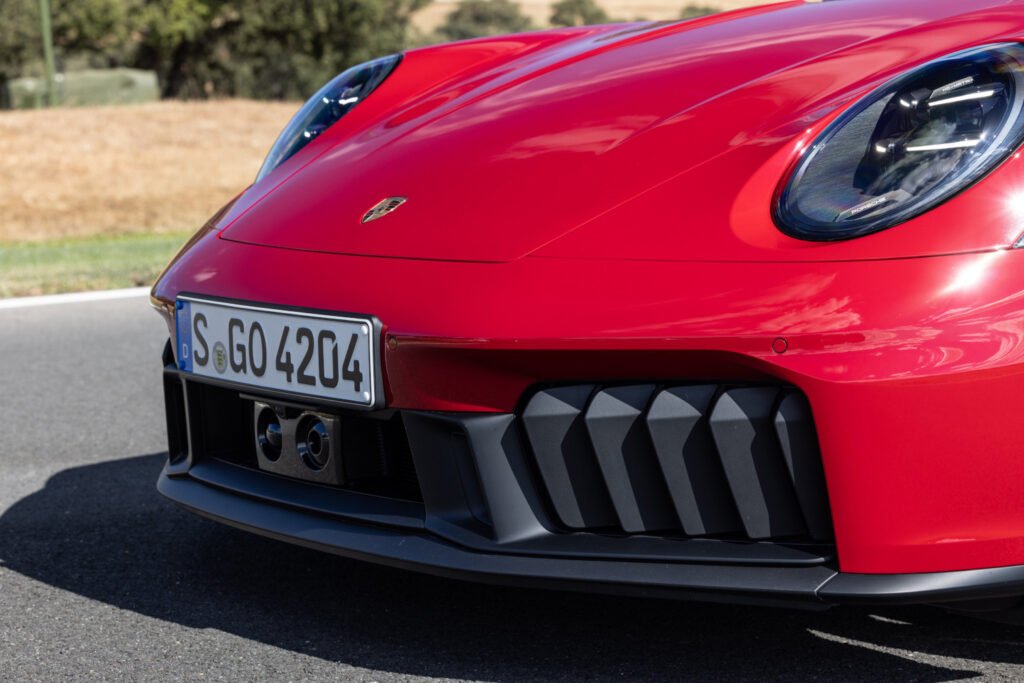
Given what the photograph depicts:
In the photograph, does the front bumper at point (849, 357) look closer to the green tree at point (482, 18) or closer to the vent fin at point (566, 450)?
the vent fin at point (566, 450)

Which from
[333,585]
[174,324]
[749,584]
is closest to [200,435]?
[174,324]

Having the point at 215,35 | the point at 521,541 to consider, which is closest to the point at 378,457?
the point at 521,541

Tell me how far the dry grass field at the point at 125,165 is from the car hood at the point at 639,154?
1200 centimetres

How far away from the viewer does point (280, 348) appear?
2.23 meters

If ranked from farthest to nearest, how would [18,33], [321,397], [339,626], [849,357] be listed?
[18,33], [339,626], [321,397], [849,357]

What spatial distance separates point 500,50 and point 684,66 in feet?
2.97

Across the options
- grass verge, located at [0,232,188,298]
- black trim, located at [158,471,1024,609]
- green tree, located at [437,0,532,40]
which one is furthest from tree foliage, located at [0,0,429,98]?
black trim, located at [158,471,1024,609]

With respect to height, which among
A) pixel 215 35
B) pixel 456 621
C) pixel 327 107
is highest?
pixel 327 107

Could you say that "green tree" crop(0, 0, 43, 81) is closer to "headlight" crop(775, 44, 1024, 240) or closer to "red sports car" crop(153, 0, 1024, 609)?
"red sports car" crop(153, 0, 1024, 609)

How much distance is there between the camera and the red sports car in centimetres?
185

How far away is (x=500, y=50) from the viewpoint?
10.8 feet

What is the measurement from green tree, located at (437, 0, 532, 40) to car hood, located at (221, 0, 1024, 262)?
169ft

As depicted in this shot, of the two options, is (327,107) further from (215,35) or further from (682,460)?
(215,35)

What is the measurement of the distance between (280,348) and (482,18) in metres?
54.5
